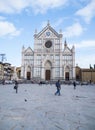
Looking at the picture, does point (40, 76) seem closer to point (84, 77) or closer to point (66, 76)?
point (66, 76)

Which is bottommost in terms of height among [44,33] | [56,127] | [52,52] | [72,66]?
[56,127]

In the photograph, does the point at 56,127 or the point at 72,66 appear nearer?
the point at 56,127

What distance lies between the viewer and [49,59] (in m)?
71.9

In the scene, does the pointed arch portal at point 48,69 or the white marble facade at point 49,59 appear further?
the pointed arch portal at point 48,69

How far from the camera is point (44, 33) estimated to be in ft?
243

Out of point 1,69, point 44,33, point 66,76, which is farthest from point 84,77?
point 1,69

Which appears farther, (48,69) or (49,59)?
(48,69)

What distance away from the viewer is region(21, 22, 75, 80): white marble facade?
70.8 m

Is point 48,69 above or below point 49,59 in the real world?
below

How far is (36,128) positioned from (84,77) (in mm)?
69028

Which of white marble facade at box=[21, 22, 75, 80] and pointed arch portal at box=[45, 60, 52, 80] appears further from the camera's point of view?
pointed arch portal at box=[45, 60, 52, 80]

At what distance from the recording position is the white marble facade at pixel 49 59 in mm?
70812

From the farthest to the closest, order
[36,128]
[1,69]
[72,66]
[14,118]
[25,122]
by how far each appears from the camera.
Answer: [1,69] < [72,66] < [14,118] < [25,122] < [36,128]

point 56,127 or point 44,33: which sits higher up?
point 44,33
